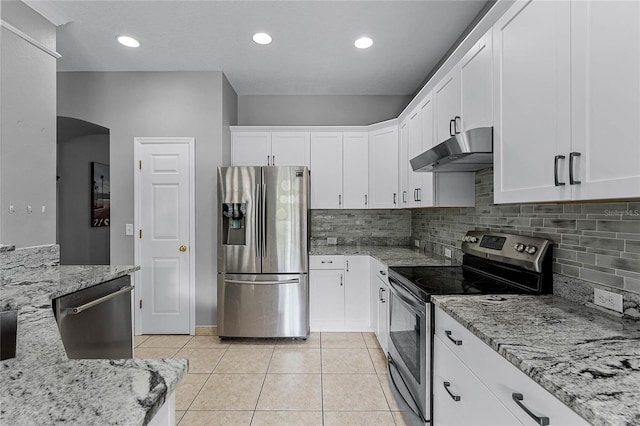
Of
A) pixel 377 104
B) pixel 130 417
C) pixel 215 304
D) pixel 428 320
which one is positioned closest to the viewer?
pixel 130 417

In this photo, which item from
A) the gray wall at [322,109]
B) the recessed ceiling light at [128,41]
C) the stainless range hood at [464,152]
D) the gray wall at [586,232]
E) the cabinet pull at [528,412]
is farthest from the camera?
the gray wall at [322,109]

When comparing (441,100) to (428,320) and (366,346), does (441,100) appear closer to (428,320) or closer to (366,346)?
(428,320)

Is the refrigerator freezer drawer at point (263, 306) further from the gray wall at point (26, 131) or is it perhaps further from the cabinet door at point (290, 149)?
the gray wall at point (26, 131)

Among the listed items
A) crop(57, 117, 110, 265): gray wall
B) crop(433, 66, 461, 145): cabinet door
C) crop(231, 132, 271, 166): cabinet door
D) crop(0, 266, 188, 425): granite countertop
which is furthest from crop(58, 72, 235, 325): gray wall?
crop(0, 266, 188, 425): granite countertop

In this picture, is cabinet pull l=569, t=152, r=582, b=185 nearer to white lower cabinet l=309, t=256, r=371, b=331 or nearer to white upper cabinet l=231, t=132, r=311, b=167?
white lower cabinet l=309, t=256, r=371, b=331

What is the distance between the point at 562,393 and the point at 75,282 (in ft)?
7.04

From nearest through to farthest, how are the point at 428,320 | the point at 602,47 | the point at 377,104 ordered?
1. the point at 602,47
2. the point at 428,320
3. the point at 377,104

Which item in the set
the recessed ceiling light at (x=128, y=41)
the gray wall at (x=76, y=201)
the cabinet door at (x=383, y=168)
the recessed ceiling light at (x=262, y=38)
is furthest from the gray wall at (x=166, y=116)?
the gray wall at (x=76, y=201)

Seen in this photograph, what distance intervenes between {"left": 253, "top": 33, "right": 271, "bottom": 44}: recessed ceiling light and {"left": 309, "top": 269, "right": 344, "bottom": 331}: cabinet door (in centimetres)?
225

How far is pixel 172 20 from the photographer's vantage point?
2.51 meters

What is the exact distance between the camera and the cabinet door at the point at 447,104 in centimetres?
204

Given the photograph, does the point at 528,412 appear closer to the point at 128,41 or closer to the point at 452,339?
the point at 452,339

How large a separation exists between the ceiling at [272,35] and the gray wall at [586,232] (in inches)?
53.3

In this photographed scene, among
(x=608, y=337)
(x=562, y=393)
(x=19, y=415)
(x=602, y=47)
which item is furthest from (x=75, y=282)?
(x=602, y=47)
